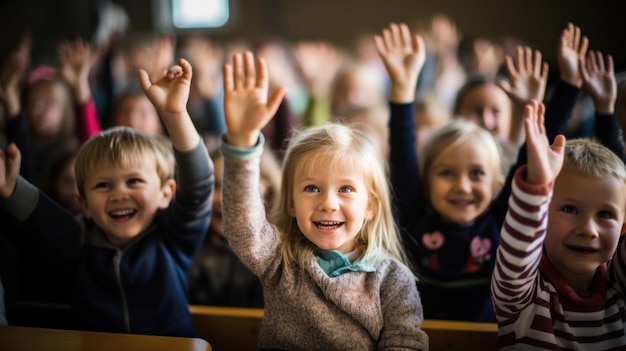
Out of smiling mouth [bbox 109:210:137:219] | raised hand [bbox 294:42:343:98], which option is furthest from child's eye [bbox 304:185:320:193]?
raised hand [bbox 294:42:343:98]

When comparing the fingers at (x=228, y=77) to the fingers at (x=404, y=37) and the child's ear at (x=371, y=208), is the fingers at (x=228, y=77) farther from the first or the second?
the fingers at (x=404, y=37)

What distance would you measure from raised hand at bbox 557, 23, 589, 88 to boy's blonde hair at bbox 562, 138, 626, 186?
0.30 meters

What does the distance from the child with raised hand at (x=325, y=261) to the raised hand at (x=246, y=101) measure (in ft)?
0.07

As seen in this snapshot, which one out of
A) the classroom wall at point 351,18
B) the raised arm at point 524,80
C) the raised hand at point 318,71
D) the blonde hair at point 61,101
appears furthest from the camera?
the classroom wall at point 351,18

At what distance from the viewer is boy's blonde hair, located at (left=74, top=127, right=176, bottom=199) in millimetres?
1293

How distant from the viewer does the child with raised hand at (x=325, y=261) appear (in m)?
1.09

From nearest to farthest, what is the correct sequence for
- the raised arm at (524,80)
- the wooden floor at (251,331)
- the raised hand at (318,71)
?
the wooden floor at (251,331), the raised arm at (524,80), the raised hand at (318,71)

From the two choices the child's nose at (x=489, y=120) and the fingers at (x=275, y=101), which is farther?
the child's nose at (x=489, y=120)

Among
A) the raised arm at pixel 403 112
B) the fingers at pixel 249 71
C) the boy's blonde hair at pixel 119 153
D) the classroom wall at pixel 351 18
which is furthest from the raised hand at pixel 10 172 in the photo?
the classroom wall at pixel 351 18

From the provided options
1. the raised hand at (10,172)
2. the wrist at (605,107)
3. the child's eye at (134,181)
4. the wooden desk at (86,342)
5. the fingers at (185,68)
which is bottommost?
the wooden desk at (86,342)

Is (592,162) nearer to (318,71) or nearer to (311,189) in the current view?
(311,189)

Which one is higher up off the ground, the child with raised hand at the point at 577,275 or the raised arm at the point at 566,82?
the raised arm at the point at 566,82

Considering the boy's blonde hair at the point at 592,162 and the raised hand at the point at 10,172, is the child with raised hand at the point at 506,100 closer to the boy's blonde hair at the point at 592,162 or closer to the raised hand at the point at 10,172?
the boy's blonde hair at the point at 592,162

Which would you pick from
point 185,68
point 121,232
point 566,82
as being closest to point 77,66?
point 121,232
